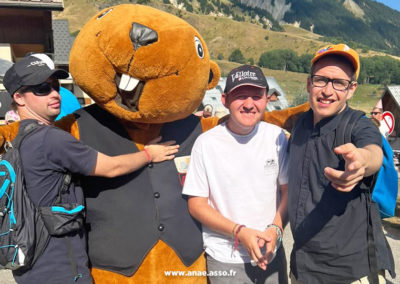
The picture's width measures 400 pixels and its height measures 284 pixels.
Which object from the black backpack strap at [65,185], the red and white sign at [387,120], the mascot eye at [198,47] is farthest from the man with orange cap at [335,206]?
the red and white sign at [387,120]

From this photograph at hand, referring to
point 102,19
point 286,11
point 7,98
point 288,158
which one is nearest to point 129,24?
point 102,19

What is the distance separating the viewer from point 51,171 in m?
1.93

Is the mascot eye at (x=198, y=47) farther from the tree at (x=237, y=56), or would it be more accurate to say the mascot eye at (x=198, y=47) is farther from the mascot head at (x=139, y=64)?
the tree at (x=237, y=56)

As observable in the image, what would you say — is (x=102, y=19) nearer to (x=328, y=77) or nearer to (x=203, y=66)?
(x=203, y=66)

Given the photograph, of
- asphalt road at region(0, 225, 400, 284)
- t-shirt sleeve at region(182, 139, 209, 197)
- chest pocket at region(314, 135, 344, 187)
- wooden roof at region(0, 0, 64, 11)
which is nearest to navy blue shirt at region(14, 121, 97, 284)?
t-shirt sleeve at region(182, 139, 209, 197)

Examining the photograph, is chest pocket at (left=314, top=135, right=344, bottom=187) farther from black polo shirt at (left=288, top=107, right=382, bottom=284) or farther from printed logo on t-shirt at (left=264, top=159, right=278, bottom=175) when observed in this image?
printed logo on t-shirt at (left=264, top=159, right=278, bottom=175)

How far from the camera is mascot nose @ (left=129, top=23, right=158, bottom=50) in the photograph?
78.1 inches

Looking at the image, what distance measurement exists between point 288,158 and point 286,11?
207 m

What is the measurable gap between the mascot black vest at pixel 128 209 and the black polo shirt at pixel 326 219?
76 centimetres

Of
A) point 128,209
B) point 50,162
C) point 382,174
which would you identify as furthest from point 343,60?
point 50,162

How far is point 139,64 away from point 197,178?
755mm

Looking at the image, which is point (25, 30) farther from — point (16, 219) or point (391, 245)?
point (391, 245)

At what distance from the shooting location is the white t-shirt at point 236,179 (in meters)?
2.13

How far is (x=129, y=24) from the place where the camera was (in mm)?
2031
